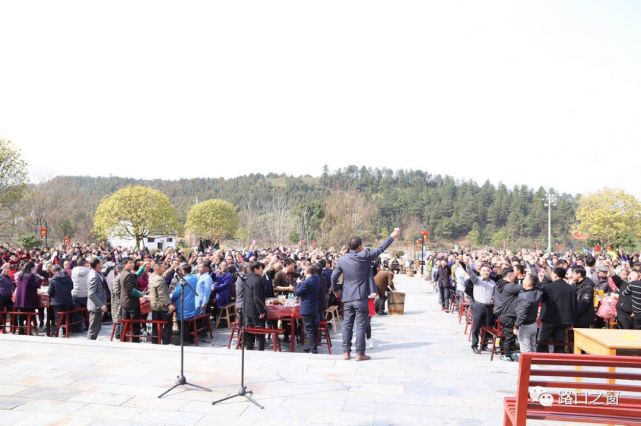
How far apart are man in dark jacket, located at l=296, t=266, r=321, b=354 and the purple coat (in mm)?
5980

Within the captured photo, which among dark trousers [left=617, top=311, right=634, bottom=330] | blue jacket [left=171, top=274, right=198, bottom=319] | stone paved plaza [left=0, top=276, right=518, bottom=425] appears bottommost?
stone paved plaza [left=0, top=276, right=518, bottom=425]

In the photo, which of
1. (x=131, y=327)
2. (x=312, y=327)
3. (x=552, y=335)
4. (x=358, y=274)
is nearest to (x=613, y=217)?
(x=552, y=335)

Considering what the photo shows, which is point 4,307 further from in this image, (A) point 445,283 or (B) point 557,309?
(A) point 445,283

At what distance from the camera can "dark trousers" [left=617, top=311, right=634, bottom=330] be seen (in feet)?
29.7

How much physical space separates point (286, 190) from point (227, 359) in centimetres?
11140

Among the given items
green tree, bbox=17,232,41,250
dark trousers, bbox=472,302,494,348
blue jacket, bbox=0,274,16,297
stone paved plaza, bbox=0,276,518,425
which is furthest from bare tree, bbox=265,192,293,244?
stone paved plaza, bbox=0,276,518,425

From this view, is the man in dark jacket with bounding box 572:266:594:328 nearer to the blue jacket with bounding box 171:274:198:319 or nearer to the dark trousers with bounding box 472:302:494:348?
the dark trousers with bounding box 472:302:494:348

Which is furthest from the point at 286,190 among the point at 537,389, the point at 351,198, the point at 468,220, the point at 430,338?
the point at 537,389

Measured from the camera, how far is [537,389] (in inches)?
144

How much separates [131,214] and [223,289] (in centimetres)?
3470

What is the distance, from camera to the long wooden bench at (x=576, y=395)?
3430mm

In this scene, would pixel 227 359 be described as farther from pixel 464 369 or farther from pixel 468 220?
pixel 468 220

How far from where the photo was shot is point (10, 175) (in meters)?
32.1

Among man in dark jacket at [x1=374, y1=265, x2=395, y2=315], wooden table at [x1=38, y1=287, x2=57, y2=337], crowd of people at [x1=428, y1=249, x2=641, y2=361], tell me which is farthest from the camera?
man in dark jacket at [x1=374, y1=265, x2=395, y2=315]
